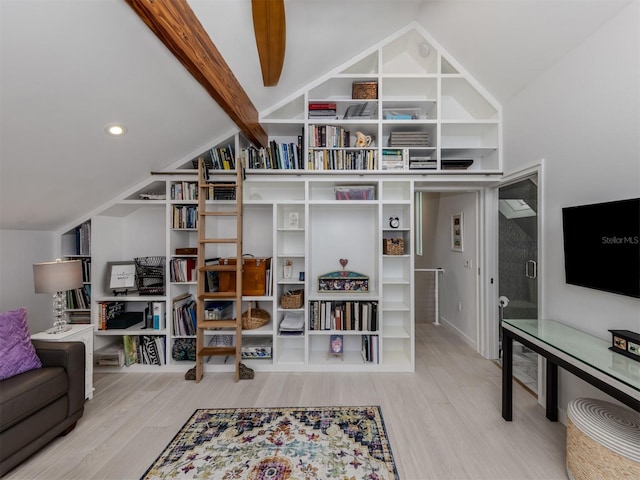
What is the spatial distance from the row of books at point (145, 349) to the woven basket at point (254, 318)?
35.2 inches

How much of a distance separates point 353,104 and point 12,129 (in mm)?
A: 2619

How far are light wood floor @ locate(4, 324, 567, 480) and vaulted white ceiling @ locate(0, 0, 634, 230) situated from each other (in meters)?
1.87

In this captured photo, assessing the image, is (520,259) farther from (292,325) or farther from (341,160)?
(292,325)

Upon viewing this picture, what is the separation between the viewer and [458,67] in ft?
9.32

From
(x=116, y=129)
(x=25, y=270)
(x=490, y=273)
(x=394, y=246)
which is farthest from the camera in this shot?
(x=490, y=273)

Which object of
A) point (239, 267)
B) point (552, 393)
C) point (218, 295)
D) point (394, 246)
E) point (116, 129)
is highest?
point (116, 129)

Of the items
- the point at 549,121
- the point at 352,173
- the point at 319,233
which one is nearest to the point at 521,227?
the point at 549,121

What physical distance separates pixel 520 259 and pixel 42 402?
3.92m

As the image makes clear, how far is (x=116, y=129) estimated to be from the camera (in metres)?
2.06

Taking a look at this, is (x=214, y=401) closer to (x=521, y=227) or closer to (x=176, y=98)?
(x=176, y=98)

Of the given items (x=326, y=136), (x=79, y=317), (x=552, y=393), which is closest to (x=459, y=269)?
(x=552, y=393)

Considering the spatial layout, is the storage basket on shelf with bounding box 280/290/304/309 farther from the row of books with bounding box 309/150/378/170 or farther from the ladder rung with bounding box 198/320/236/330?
the row of books with bounding box 309/150/378/170

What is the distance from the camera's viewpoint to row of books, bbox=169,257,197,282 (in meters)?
2.93

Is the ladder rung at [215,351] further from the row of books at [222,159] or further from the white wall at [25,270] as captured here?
the row of books at [222,159]
